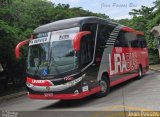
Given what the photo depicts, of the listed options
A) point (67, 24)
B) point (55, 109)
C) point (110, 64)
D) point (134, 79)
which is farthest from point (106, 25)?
point (134, 79)

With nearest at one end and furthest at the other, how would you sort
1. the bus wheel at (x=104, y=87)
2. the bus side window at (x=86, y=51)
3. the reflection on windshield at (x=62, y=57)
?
the reflection on windshield at (x=62, y=57) → the bus side window at (x=86, y=51) → the bus wheel at (x=104, y=87)

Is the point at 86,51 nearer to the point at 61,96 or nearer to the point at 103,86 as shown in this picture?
the point at 61,96

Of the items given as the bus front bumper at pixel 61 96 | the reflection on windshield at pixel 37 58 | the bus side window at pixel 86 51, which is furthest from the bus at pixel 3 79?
the bus side window at pixel 86 51

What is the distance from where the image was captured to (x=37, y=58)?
14.2m

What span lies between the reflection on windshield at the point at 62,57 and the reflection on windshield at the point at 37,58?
321 millimetres

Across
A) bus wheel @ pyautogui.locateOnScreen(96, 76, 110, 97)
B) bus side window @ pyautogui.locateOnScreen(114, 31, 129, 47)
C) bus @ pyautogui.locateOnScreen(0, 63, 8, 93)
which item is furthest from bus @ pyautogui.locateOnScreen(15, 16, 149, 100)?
bus @ pyautogui.locateOnScreen(0, 63, 8, 93)

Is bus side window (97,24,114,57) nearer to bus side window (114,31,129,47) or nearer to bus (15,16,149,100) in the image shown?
bus (15,16,149,100)

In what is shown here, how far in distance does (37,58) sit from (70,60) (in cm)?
150

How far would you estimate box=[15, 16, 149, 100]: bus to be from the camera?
13336 mm

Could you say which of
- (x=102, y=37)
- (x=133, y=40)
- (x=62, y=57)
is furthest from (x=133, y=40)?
(x=62, y=57)

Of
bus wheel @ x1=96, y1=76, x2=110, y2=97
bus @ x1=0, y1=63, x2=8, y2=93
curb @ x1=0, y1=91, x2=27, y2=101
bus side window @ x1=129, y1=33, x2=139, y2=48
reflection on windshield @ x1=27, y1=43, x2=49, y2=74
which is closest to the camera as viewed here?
reflection on windshield @ x1=27, y1=43, x2=49, y2=74

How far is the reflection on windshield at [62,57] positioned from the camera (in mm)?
13430

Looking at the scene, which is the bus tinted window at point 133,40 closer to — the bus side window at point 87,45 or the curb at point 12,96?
the bus side window at point 87,45

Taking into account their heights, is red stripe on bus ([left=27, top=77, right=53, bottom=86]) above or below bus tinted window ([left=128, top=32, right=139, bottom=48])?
below
